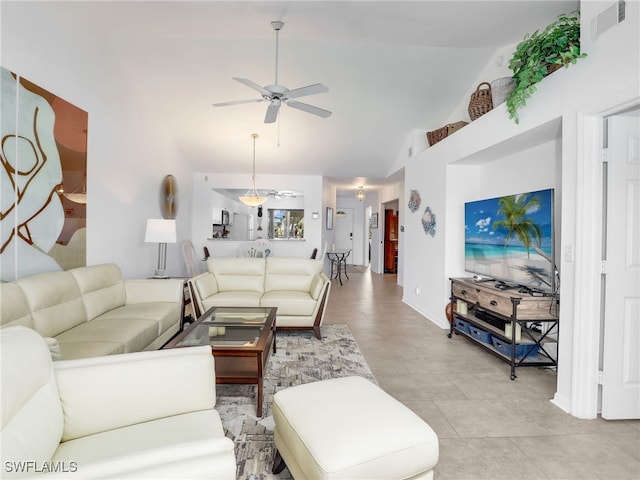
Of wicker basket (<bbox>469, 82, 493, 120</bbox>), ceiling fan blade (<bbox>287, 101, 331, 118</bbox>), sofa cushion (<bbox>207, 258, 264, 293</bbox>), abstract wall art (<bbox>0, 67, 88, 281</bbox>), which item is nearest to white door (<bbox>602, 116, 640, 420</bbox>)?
wicker basket (<bbox>469, 82, 493, 120</bbox>)

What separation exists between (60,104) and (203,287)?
2.24m

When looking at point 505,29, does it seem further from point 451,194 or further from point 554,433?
point 554,433

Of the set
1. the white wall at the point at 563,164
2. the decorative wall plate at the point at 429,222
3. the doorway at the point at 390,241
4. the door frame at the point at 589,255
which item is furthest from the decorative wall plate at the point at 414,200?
the doorway at the point at 390,241

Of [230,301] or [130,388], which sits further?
[230,301]

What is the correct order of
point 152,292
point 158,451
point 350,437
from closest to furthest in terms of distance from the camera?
1. point 158,451
2. point 350,437
3. point 152,292

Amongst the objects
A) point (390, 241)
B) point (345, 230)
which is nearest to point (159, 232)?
point (390, 241)

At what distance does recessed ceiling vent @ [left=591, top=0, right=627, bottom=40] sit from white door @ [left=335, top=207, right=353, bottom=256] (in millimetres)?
10064

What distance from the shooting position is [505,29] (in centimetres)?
325

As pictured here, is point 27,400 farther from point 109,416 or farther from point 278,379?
point 278,379

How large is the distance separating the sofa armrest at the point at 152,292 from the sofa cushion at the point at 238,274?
73 centimetres

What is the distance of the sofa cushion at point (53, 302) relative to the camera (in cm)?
236

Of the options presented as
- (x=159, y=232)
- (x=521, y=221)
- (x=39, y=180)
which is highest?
(x=39, y=180)

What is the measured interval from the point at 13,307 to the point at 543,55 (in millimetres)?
4078

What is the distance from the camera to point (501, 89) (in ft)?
10.2
